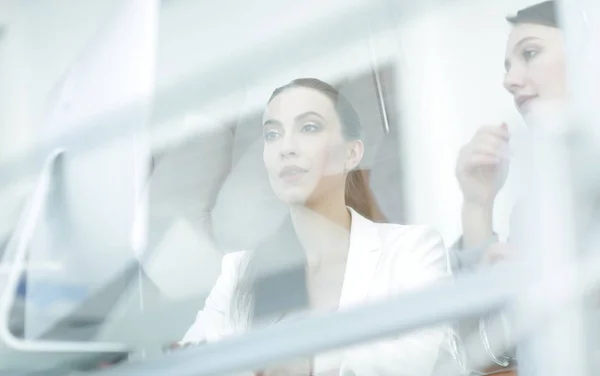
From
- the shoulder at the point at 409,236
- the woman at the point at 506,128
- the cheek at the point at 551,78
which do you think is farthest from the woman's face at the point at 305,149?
the cheek at the point at 551,78

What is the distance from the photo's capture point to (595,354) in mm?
826

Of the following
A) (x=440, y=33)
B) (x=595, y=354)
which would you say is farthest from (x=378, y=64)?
(x=595, y=354)

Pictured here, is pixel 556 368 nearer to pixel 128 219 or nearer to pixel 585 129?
pixel 585 129

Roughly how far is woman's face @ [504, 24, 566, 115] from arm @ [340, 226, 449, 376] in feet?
0.73

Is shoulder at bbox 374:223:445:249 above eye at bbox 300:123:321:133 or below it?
below

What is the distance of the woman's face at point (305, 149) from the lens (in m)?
1.28

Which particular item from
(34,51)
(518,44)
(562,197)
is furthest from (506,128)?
(34,51)

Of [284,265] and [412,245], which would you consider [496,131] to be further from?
[284,265]

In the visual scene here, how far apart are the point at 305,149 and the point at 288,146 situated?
0.05 m

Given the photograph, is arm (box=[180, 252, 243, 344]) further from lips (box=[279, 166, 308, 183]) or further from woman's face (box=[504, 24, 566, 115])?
woman's face (box=[504, 24, 566, 115])

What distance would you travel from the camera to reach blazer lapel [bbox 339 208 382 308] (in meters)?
1.15

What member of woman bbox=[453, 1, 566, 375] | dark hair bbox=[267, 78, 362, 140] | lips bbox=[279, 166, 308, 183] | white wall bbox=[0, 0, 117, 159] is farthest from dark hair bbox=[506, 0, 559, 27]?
white wall bbox=[0, 0, 117, 159]

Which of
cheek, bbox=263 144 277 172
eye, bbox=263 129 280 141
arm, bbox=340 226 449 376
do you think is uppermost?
eye, bbox=263 129 280 141

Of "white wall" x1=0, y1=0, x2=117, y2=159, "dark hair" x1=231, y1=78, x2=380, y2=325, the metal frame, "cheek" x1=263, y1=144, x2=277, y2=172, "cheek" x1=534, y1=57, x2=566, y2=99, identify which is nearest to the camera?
the metal frame
